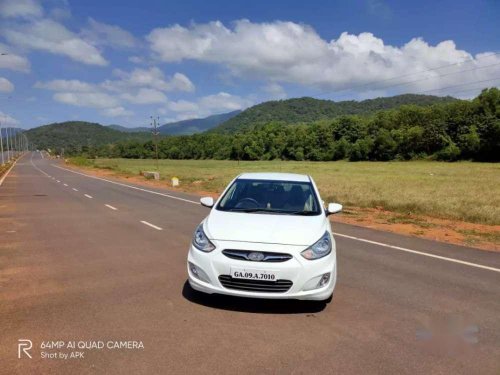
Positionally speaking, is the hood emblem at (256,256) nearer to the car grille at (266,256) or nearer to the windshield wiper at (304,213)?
the car grille at (266,256)

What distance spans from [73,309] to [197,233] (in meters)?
1.74

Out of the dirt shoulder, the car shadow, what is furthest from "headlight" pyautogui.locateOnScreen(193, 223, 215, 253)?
the dirt shoulder

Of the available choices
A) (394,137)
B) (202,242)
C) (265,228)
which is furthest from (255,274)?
(394,137)

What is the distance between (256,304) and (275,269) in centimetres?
81

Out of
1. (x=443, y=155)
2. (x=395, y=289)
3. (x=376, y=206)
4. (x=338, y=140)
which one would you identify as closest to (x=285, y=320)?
(x=395, y=289)

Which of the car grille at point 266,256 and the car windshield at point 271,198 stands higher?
the car windshield at point 271,198

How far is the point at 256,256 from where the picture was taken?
5.05m

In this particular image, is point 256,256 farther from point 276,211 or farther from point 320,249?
point 276,211

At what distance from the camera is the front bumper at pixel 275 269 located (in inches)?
197

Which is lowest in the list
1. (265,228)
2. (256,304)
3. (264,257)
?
(256,304)

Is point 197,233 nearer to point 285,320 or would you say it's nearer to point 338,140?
point 285,320

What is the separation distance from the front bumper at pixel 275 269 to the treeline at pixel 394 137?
8159 cm

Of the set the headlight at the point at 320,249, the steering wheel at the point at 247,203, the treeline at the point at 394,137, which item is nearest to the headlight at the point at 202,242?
the steering wheel at the point at 247,203

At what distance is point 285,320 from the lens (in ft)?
16.6
